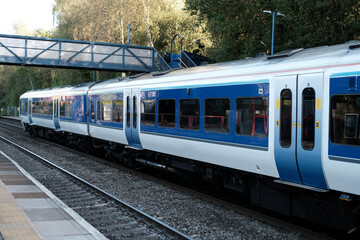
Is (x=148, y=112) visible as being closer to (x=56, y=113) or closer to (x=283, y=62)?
(x=283, y=62)

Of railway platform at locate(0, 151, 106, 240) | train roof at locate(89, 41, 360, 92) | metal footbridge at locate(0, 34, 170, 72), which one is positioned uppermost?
metal footbridge at locate(0, 34, 170, 72)

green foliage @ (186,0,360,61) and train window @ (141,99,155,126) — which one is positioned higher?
green foliage @ (186,0,360,61)

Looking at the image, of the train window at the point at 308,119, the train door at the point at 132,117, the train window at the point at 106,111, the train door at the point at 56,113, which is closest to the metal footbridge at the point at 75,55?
the train door at the point at 56,113

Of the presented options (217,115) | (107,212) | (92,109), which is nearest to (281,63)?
(217,115)

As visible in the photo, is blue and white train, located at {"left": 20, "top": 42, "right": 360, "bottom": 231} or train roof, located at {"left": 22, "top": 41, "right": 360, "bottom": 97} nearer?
blue and white train, located at {"left": 20, "top": 42, "right": 360, "bottom": 231}

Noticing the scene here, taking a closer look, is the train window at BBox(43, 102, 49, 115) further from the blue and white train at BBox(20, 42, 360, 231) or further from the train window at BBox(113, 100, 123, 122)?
the blue and white train at BBox(20, 42, 360, 231)

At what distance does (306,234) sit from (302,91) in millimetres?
2455

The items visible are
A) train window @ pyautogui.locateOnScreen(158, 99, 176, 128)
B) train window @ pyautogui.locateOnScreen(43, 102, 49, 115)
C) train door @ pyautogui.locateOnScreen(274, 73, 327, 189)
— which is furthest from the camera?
train window @ pyautogui.locateOnScreen(43, 102, 49, 115)

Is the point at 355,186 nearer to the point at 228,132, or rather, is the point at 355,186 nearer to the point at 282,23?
the point at 228,132

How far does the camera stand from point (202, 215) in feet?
28.4

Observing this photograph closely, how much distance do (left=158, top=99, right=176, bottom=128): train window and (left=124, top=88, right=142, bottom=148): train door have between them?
5.32 feet

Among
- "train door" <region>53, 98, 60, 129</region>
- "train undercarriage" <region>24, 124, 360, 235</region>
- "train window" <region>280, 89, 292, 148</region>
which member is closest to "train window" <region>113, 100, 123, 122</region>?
"train undercarriage" <region>24, 124, 360, 235</region>

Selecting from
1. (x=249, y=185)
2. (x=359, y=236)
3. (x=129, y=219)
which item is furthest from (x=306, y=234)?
(x=129, y=219)

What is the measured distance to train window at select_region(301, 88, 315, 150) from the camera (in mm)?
7047
